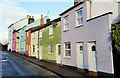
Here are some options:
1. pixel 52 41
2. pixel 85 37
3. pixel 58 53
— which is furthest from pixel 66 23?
pixel 52 41

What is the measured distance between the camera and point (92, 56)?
16.1m

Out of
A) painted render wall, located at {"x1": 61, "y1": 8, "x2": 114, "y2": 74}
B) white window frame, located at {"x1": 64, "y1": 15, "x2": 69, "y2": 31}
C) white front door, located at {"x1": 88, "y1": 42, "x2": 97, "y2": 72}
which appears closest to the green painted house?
white window frame, located at {"x1": 64, "y1": 15, "x2": 69, "y2": 31}

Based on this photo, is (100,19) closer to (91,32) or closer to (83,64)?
(91,32)

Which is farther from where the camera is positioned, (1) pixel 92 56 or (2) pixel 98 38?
(1) pixel 92 56

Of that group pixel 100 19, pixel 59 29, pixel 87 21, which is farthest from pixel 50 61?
pixel 100 19

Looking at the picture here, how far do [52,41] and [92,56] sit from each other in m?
11.6

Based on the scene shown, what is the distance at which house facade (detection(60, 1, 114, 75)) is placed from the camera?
1372 cm

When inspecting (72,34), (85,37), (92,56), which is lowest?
(92,56)

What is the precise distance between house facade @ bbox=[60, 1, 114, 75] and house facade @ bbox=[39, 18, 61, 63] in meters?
2.08

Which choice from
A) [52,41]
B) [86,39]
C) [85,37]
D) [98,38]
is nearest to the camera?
[98,38]

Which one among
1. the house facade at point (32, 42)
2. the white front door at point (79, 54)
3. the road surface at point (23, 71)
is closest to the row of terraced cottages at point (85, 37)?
the white front door at point (79, 54)

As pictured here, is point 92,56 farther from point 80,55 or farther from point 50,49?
point 50,49

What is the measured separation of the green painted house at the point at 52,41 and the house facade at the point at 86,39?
2.07 meters

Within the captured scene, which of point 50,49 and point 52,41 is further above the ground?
point 52,41
